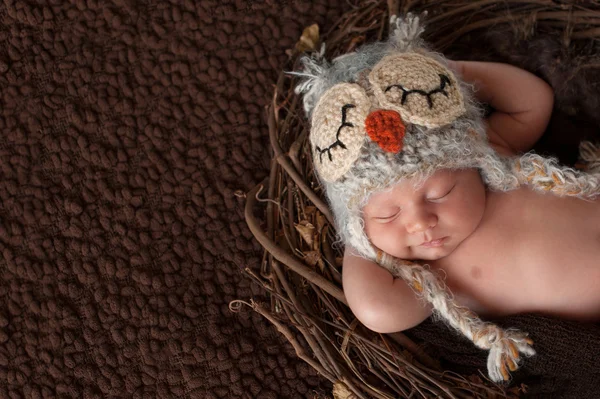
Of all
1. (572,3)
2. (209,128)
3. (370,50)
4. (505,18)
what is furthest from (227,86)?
(572,3)

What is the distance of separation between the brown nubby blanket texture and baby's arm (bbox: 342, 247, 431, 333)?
0.14 m

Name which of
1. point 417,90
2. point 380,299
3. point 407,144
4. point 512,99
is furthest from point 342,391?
point 512,99

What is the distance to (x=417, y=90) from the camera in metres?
1.36

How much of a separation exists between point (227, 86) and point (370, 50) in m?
0.56

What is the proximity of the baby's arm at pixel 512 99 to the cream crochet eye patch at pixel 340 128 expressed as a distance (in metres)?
0.44

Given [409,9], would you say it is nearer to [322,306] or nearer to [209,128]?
[209,128]

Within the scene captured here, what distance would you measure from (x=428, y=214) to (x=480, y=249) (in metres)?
0.21

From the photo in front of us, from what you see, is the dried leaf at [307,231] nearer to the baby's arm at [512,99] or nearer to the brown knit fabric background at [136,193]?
the brown knit fabric background at [136,193]

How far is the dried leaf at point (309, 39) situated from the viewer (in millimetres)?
1843

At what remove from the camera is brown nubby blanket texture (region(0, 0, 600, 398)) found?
1748 millimetres

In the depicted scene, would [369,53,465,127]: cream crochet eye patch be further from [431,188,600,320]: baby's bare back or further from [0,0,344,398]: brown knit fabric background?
[0,0,344,398]: brown knit fabric background

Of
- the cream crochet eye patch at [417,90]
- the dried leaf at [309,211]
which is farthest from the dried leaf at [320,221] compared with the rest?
the cream crochet eye patch at [417,90]

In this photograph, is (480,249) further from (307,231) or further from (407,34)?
(407,34)

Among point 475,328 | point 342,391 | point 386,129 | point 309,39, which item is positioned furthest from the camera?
point 309,39
